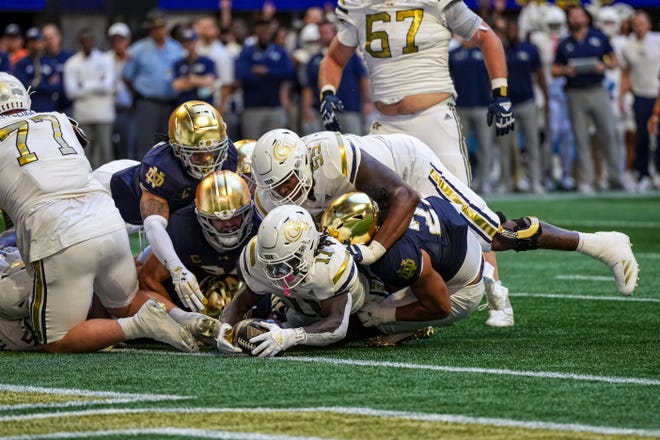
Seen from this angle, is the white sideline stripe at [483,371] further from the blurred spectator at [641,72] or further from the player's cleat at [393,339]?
the blurred spectator at [641,72]

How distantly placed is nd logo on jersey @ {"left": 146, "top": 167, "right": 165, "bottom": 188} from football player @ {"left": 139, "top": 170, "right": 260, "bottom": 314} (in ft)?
0.52

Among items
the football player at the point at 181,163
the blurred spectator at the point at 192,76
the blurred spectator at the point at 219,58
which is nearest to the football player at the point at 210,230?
the football player at the point at 181,163

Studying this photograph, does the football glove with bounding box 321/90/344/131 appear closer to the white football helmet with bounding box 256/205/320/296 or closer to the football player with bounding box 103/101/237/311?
the football player with bounding box 103/101/237/311

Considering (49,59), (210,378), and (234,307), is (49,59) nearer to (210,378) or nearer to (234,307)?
(234,307)

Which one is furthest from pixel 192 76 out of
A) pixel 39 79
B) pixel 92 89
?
pixel 39 79

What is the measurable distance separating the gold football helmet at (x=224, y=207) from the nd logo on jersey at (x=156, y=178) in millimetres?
391

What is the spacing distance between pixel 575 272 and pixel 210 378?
444 centimetres

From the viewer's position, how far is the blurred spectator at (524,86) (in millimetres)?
14648

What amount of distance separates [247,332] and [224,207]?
0.59 metres

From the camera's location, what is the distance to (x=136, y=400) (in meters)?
4.30

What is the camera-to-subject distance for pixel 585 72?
14.5 meters

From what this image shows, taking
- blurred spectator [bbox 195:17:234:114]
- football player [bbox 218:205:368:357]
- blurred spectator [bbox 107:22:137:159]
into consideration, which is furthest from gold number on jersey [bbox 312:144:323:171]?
blurred spectator [bbox 107:22:137:159]

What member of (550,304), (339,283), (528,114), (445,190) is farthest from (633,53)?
(339,283)

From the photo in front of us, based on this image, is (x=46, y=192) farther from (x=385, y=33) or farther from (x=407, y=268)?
(x=385, y=33)
